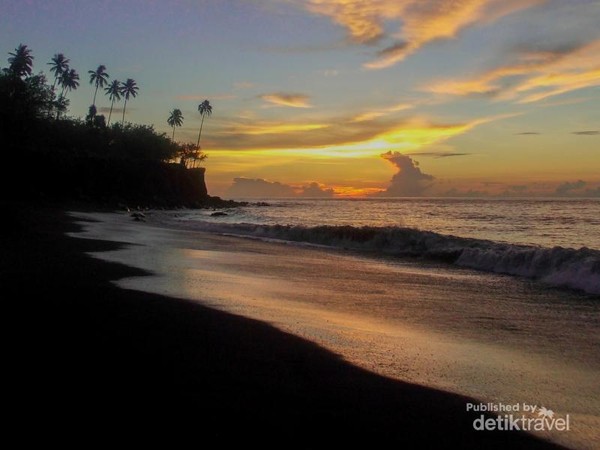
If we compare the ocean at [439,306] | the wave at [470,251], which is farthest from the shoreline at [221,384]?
the wave at [470,251]

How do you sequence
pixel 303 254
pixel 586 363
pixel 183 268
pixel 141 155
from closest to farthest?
pixel 586 363, pixel 183 268, pixel 303 254, pixel 141 155

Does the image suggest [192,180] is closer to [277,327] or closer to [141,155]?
[141,155]

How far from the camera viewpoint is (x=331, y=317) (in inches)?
294

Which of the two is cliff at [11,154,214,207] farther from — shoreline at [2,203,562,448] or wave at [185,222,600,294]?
shoreline at [2,203,562,448]

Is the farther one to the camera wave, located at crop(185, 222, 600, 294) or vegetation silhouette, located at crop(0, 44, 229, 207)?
vegetation silhouette, located at crop(0, 44, 229, 207)

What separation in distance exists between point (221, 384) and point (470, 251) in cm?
1306

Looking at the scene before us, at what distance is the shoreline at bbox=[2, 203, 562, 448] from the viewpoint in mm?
3463

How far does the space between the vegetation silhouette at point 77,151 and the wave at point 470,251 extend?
131ft

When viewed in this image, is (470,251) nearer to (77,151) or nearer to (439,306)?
(439,306)

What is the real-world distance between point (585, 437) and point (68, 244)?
15364 millimetres

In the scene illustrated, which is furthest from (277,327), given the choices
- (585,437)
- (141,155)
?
(141,155)

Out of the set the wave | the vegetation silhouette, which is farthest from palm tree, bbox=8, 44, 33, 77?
the wave

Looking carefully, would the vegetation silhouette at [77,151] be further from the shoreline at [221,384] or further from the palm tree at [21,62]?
the shoreline at [221,384]

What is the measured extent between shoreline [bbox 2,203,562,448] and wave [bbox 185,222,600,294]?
25.9ft
